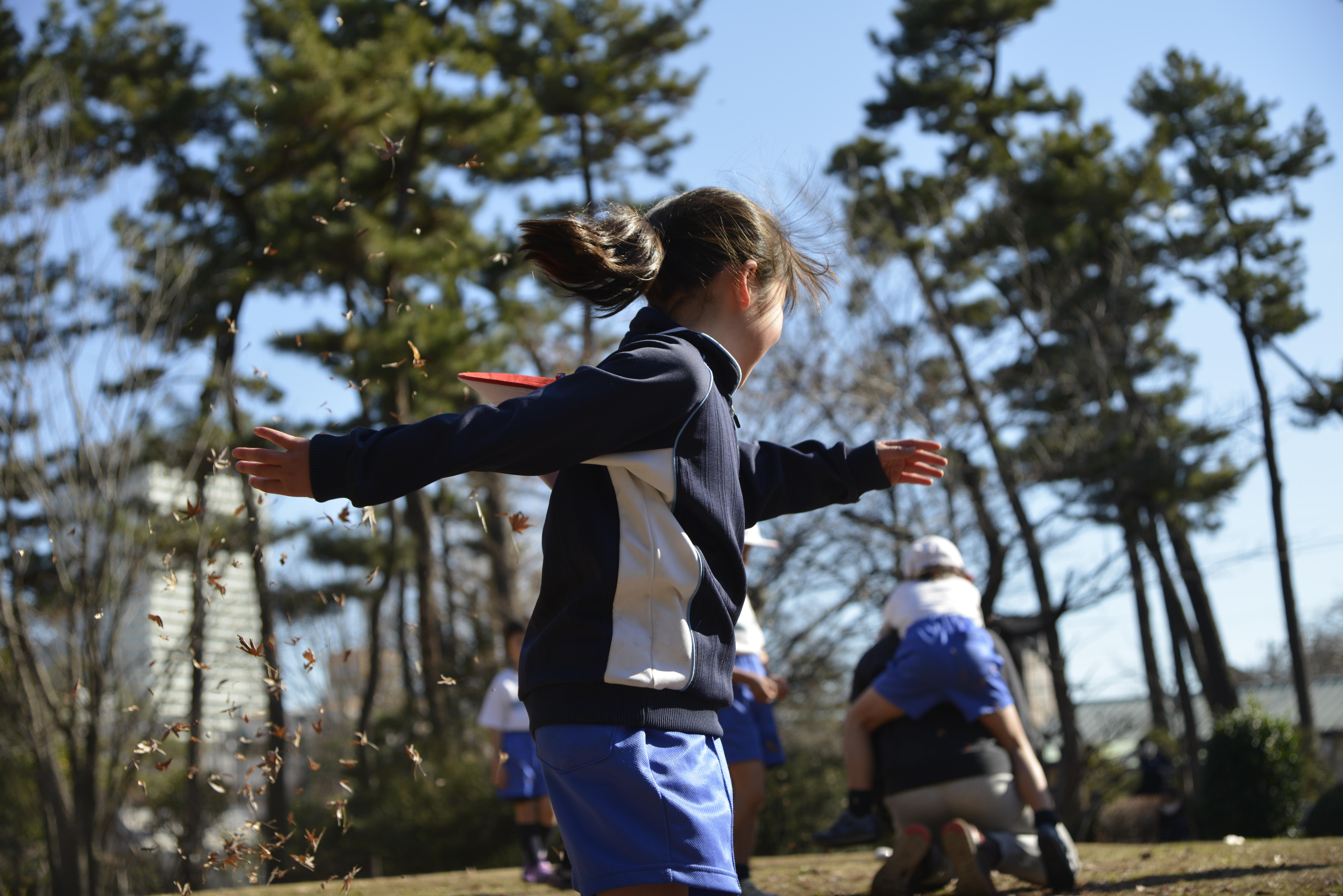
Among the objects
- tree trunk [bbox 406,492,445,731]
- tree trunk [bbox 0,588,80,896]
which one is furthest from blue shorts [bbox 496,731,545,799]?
tree trunk [bbox 406,492,445,731]

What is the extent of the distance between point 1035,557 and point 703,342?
11.7 meters

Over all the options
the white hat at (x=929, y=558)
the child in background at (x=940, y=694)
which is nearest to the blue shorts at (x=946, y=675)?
the child in background at (x=940, y=694)

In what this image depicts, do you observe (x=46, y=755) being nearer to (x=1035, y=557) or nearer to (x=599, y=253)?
(x=599, y=253)

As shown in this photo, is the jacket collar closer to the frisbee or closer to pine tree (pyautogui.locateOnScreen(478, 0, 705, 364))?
the frisbee

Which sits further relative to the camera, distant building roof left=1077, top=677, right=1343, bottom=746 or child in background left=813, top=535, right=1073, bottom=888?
distant building roof left=1077, top=677, right=1343, bottom=746

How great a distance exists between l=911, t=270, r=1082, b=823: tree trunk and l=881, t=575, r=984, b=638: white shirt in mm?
8424

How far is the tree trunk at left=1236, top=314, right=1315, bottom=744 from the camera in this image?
65.6 feet

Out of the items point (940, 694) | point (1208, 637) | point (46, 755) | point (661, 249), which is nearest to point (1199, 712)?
point (1208, 637)

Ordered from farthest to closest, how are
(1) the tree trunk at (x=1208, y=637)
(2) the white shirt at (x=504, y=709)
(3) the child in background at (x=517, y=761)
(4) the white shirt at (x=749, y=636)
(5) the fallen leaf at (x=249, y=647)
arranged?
1. (1) the tree trunk at (x=1208, y=637)
2. (2) the white shirt at (x=504, y=709)
3. (3) the child in background at (x=517, y=761)
4. (4) the white shirt at (x=749, y=636)
5. (5) the fallen leaf at (x=249, y=647)

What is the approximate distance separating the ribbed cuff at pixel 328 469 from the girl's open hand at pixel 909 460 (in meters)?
1.22

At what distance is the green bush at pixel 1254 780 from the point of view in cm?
1017

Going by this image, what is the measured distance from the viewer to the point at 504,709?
23.9 feet

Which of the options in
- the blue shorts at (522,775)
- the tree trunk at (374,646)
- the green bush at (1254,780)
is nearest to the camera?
the blue shorts at (522,775)

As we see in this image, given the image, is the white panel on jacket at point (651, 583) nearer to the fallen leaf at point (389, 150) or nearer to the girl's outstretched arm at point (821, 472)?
the girl's outstretched arm at point (821, 472)
